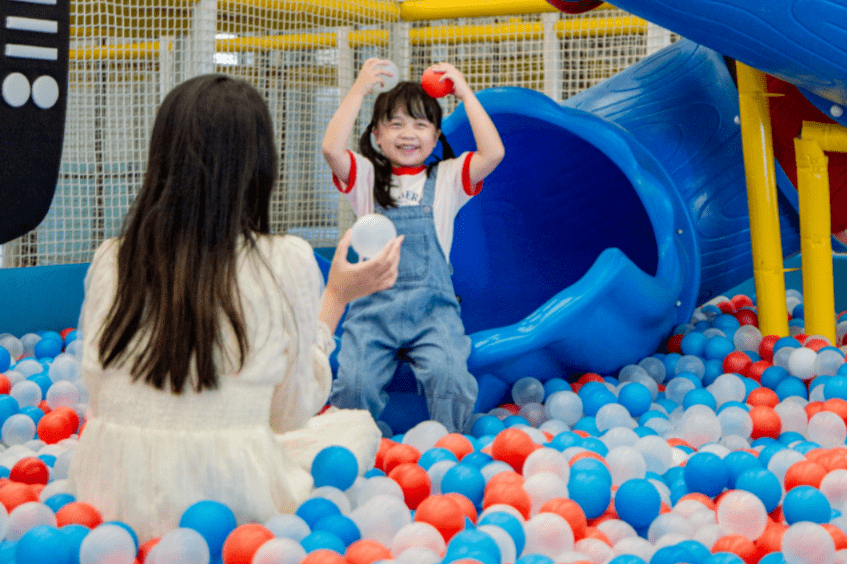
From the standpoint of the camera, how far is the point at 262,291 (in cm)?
95

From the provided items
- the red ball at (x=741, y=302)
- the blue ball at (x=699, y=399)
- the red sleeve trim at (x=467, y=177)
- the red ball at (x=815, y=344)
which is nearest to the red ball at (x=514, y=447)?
the blue ball at (x=699, y=399)

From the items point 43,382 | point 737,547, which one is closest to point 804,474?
point 737,547

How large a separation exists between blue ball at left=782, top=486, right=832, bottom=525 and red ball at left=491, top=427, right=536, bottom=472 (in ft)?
1.15

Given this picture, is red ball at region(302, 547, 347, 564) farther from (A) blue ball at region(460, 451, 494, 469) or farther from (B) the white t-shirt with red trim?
(B) the white t-shirt with red trim

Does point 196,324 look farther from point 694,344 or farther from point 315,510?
point 694,344

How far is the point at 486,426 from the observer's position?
1497 mm

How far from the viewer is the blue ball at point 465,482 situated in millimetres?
1145

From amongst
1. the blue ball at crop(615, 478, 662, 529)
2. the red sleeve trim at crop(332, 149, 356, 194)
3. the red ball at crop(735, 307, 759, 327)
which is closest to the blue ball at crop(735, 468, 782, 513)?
the blue ball at crop(615, 478, 662, 529)

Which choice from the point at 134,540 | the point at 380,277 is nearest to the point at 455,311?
the point at 380,277

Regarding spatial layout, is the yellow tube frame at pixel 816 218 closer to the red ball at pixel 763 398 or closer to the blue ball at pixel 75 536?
the red ball at pixel 763 398

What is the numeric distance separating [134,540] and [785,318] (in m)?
1.53

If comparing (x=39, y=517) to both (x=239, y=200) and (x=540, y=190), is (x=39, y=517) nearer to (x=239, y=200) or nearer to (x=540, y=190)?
(x=239, y=200)

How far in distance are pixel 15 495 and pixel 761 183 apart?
1.55 meters

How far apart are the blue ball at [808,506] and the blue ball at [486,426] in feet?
1.72
